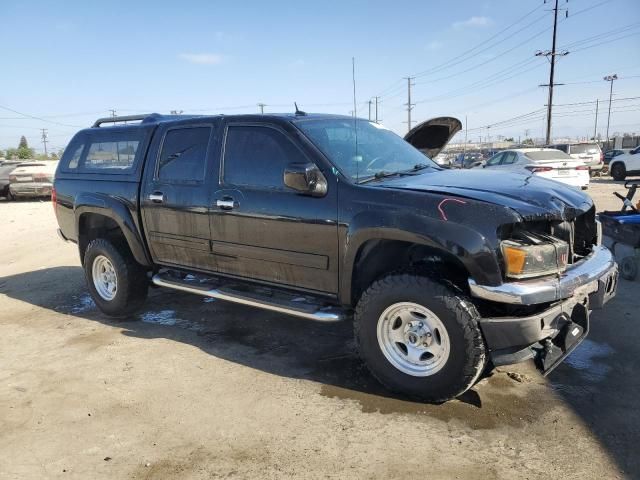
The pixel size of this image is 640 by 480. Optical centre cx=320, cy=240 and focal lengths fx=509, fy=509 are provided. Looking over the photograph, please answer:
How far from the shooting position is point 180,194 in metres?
4.61

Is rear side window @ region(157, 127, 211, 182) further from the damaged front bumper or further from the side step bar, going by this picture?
the damaged front bumper

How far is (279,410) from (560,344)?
1866 millimetres

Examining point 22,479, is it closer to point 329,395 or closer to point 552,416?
point 329,395

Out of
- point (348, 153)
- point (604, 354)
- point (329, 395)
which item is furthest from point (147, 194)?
point (604, 354)

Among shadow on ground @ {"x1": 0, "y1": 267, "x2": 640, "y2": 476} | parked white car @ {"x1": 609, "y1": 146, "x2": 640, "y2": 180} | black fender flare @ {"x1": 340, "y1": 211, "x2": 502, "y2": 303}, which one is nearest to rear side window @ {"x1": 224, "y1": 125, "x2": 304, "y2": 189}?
black fender flare @ {"x1": 340, "y1": 211, "x2": 502, "y2": 303}

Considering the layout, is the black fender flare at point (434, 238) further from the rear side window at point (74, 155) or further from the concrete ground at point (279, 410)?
the rear side window at point (74, 155)

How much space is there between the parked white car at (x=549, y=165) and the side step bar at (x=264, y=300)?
11.1 meters

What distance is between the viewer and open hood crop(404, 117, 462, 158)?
619 cm

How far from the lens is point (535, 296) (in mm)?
2992

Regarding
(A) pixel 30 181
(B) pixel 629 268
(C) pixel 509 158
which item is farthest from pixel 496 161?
(A) pixel 30 181

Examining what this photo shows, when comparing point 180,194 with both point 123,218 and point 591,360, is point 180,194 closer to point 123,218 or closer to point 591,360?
point 123,218

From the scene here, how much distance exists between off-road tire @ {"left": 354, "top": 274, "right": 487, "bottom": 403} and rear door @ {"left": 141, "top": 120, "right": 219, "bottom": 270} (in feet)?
5.63

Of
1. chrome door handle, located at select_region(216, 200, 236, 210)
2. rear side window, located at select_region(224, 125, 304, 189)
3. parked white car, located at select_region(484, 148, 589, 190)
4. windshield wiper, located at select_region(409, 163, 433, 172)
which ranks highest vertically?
rear side window, located at select_region(224, 125, 304, 189)

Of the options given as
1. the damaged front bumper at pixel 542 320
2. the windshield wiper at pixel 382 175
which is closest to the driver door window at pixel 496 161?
the windshield wiper at pixel 382 175
